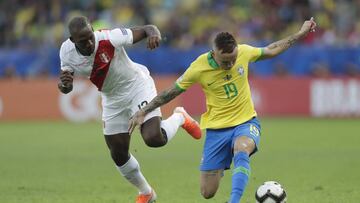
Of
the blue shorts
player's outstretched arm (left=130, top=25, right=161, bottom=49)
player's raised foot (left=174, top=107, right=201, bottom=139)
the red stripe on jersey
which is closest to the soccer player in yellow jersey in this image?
the blue shorts

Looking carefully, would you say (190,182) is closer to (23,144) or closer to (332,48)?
(23,144)

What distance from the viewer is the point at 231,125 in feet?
30.9

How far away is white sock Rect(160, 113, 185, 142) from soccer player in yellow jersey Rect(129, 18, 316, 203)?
0.58m

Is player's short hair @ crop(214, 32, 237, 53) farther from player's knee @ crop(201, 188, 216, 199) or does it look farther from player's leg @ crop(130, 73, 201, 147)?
player's knee @ crop(201, 188, 216, 199)

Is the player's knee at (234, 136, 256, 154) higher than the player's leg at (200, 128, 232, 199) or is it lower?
higher

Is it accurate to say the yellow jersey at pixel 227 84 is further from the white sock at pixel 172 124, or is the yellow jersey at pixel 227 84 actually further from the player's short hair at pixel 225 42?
the white sock at pixel 172 124

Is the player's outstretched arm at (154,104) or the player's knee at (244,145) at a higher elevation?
the player's outstretched arm at (154,104)

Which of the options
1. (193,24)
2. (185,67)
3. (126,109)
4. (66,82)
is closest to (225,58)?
(126,109)

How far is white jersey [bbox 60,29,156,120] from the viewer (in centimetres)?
968

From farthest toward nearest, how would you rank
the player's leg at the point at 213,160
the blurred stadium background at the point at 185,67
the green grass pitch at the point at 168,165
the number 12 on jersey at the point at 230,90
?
the blurred stadium background at the point at 185,67
the green grass pitch at the point at 168,165
the player's leg at the point at 213,160
the number 12 on jersey at the point at 230,90

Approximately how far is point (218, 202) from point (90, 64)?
233 cm

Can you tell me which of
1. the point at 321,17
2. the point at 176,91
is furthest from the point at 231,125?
the point at 321,17

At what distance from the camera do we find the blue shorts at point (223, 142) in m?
9.25

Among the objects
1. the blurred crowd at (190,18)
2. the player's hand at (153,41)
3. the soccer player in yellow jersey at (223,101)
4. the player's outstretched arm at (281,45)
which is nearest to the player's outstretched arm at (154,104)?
the soccer player in yellow jersey at (223,101)
